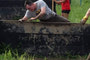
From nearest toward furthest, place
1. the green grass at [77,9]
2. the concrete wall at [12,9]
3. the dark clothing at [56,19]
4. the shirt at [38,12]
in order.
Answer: the shirt at [38,12] < the dark clothing at [56,19] < the concrete wall at [12,9] < the green grass at [77,9]

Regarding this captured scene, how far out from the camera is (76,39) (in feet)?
27.5

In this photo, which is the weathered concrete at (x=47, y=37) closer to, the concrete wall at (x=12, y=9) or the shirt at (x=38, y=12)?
the shirt at (x=38, y=12)

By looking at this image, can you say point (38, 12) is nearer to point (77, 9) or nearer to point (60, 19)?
point (60, 19)

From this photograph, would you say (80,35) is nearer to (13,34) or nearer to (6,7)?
(13,34)

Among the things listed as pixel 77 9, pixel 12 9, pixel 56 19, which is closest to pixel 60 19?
pixel 56 19

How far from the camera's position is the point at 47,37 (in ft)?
27.6

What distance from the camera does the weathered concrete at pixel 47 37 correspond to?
328 inches

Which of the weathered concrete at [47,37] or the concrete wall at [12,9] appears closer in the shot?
the weathered concrete at [47,37]

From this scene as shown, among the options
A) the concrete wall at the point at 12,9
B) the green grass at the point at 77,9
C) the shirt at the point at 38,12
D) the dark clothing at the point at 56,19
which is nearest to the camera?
the shirt at the point at 38,12

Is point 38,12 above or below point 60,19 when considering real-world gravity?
above

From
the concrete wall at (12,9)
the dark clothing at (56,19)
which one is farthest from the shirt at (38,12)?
the concrete wall at (12,9)

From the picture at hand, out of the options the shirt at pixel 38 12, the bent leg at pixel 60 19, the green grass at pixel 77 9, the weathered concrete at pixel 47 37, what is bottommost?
the green grass at pixel 77 9

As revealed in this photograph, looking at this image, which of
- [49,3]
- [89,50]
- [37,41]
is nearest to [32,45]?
[37,41]

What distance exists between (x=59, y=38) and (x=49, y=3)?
238 inches
